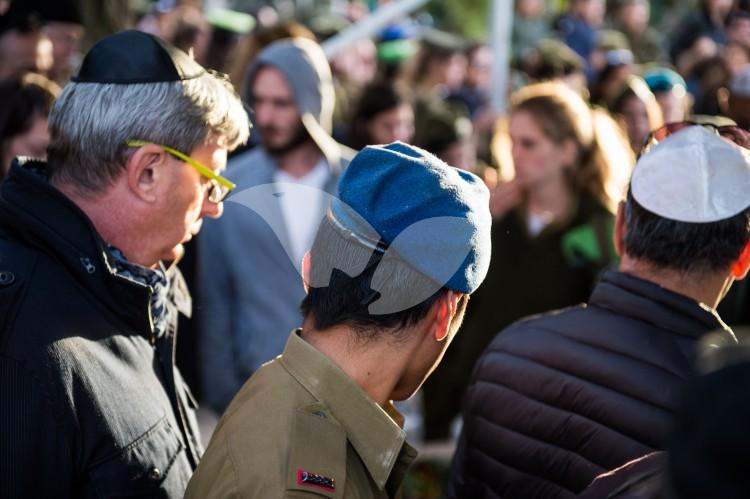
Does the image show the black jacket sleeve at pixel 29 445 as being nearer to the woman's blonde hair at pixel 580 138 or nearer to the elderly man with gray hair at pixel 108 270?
the elderly man with gray hair at pixel 108 270

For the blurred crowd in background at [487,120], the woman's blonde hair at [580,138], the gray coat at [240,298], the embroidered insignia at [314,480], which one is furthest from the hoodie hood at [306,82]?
the embroidered insignia at [314,480]

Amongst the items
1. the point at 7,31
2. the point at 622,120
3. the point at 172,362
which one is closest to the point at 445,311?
the point at 172,362

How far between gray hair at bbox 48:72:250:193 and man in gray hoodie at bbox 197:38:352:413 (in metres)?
1.54

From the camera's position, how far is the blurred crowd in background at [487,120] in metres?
4.38

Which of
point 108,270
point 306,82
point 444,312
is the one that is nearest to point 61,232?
point 108,270

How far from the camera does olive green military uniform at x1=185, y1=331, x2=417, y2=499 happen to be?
1.71m

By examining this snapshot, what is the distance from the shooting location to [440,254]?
1.89 meters

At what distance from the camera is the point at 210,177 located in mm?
2432

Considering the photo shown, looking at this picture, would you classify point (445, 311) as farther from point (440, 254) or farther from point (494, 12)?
point (494, 12)

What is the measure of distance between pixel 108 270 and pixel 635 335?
3.99ft

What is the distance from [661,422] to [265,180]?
2.33 metres

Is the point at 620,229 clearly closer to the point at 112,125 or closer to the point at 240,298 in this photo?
Result: the point at 112,125

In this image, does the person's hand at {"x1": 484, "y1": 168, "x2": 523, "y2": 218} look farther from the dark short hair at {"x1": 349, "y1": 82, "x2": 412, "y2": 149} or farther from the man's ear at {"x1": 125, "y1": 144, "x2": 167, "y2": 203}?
the man's ear at {"x1": 125, "y1": 144, "x2": 167, "y2": 203}

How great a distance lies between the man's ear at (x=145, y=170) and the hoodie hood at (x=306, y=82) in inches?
79.9
